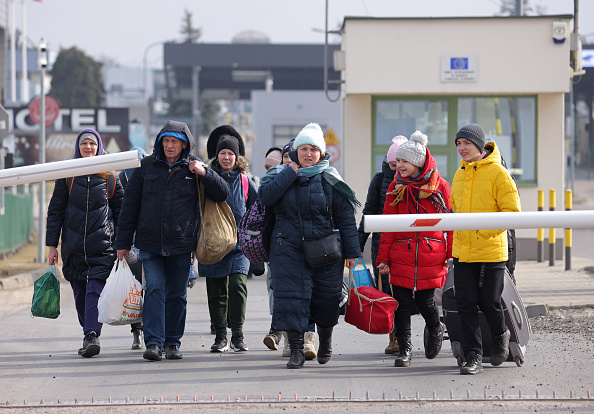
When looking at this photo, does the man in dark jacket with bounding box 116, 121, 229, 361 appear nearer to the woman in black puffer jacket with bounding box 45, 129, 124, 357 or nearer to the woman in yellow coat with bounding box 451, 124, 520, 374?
the woman in black puffer jacket with bounding box 45, 129, 124, 357

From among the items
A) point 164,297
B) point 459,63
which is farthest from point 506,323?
point 459,63

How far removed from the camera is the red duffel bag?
7328 mm

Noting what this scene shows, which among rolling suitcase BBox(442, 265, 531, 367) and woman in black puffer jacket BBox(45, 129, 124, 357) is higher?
woman in black puffer jacket BBox(45, 129, 124, 357)

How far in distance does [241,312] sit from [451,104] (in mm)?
9583

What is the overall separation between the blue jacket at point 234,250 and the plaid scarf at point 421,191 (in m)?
1.53

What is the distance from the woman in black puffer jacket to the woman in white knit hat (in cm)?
159

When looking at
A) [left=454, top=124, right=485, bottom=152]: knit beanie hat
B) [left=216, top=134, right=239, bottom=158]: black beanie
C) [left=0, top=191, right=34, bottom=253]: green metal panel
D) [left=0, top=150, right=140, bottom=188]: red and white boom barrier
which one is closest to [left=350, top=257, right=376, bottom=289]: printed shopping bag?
[left=454, top=124, right=485, bottom=152]: knit beanie hat

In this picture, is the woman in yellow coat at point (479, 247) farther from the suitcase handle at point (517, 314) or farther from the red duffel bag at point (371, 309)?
the red duffel bag at point (371, 309)

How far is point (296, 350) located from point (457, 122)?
10391 mm

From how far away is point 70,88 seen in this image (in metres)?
73.3

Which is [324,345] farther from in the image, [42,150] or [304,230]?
[42,150]

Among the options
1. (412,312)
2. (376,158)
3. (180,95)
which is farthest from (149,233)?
(180,95)

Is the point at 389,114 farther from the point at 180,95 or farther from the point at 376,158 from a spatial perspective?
the point at 180,95

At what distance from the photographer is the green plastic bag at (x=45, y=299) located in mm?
8258
